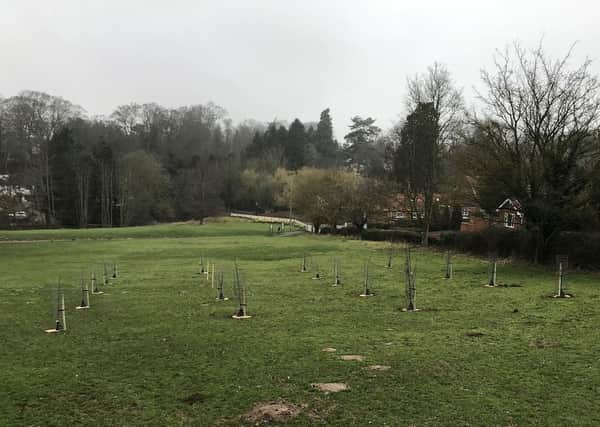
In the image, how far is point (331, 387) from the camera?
7516 mm

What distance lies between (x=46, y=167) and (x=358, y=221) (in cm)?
4745

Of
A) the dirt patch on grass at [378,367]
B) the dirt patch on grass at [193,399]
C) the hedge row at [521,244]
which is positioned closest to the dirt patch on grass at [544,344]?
the dirt patch on grass at [378,367]

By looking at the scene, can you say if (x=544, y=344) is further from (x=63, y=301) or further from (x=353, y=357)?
(x=63, y=301)

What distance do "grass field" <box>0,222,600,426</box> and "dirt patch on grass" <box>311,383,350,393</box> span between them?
12 cm

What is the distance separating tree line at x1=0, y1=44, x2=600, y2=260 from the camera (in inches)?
904

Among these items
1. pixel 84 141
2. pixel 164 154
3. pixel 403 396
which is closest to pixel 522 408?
pixel 403 396

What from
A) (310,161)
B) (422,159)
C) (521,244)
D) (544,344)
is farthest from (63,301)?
(310,161)

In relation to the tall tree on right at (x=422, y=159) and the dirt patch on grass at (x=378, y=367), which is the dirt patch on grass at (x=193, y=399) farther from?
the tall tree on right at (x=422, y=159)

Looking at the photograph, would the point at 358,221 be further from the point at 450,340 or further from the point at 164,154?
the point at 164,154

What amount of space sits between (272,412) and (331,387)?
49.0 inches

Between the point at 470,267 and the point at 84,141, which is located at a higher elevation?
the point at 84,141

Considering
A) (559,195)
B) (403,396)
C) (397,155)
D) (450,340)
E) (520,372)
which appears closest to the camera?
(403,396)

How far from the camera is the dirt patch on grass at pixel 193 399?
7056 millimetres

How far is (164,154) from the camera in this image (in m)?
101
